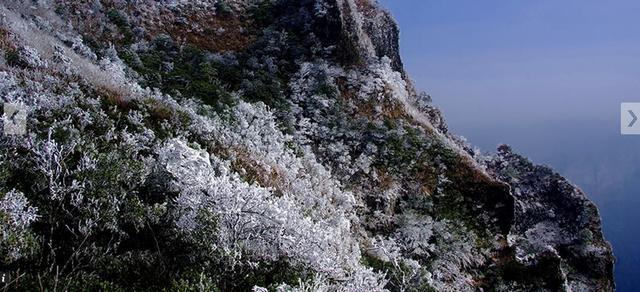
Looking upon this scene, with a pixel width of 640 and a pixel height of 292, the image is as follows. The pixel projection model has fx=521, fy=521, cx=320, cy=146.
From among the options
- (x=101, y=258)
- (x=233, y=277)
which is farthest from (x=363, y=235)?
(x=101, y=258)

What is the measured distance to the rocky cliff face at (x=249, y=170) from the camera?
9.57 meters

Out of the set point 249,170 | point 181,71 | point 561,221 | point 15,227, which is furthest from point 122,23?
point 561,221

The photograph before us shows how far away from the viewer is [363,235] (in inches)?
725

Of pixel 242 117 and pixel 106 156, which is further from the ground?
pixel 242 117

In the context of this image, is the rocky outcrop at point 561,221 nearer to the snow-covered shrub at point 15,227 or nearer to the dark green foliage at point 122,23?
the dark green foliage at point 122,23

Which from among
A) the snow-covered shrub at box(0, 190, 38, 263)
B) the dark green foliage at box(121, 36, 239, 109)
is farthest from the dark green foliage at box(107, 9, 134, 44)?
the snow-covered shrub at box(0, 190, 38, 263)

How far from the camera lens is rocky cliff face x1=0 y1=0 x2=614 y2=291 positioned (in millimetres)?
9570

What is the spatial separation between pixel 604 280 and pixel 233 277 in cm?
2928

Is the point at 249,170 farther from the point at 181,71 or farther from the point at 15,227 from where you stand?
the point at 181,71

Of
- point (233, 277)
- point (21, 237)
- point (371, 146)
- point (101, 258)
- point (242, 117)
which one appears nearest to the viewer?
point (21, 237)

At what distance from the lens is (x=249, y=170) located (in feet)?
47.1

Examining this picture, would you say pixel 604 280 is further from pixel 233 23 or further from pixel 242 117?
pixel 233 23

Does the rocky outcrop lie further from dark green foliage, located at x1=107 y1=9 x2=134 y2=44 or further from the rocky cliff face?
dark green foliage, located at x1=107 y1=9 x2=134 y2=44

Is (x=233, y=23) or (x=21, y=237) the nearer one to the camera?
(x=21, y=237)
